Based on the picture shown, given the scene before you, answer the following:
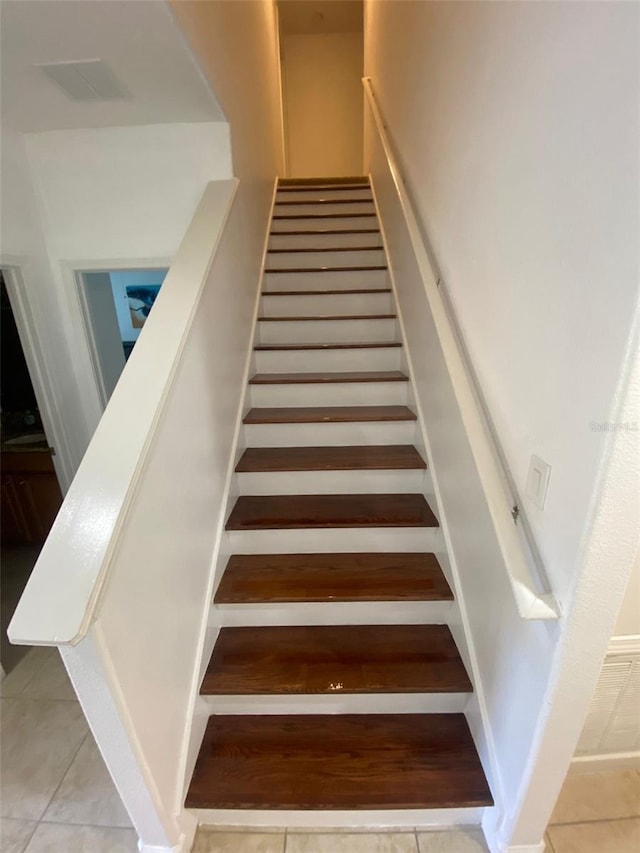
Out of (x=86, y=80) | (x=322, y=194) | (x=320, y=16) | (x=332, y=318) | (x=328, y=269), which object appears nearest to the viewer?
(x=86, y=80)

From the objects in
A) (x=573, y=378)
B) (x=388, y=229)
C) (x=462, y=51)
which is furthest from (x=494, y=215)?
(x=388, y=229)

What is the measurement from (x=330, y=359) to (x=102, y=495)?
66.1 inches

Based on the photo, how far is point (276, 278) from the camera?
2.88 meters

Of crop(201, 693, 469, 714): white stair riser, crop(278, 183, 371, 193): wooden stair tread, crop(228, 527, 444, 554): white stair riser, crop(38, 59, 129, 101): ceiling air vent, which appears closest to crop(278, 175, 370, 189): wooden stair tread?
crop(278, 183, 371, 193): wooden stair tread

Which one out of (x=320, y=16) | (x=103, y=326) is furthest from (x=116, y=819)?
(x=320, y=16)

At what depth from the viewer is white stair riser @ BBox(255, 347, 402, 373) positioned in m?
2.45

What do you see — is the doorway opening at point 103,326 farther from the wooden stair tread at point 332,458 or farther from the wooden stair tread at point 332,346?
the wooden stair tread at point 332,458

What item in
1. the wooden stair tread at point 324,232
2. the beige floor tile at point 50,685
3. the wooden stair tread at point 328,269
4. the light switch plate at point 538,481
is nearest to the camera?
the light switch plate at point 538,481

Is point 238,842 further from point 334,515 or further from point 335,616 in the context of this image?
point 334,515

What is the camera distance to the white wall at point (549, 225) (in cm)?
71

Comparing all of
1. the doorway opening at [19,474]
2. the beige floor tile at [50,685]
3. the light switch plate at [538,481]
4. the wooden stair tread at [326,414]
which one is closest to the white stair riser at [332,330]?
the wooden stair tread at [326,414]

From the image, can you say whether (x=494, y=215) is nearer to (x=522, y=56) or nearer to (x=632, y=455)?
(x=522, y=56)

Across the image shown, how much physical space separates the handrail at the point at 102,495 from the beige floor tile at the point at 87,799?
102 centimetres

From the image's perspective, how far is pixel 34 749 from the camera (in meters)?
1.62
